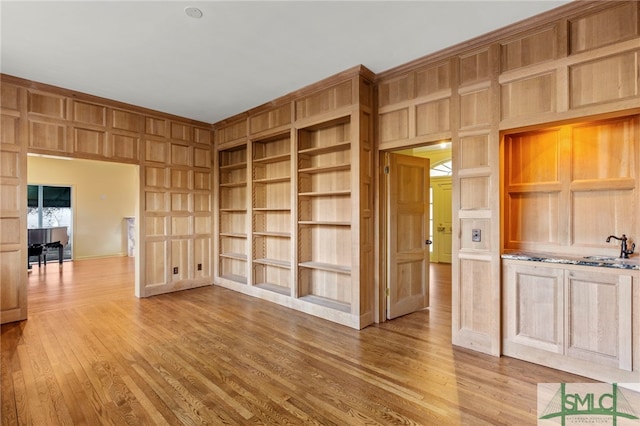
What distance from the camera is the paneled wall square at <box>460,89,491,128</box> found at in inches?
115

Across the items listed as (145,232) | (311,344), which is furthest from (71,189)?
(311,344)

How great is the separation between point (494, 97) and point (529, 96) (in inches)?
10.6

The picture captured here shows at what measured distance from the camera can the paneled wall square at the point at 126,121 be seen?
4590mm

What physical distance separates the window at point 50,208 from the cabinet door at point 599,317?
10.8m

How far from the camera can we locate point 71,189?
29.4ft

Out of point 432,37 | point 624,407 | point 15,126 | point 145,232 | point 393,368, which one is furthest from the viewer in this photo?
point 145,232

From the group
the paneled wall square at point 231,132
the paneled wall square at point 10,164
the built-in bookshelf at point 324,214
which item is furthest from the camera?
the paneled wall square at point 231,132

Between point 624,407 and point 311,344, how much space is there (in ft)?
7.80

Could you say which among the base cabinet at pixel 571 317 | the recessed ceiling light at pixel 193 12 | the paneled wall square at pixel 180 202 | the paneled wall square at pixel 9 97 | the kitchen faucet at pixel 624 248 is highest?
the recessed ceiling light at pixel 193 12

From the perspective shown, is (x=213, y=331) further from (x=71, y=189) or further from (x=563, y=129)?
(x=71, y=189)

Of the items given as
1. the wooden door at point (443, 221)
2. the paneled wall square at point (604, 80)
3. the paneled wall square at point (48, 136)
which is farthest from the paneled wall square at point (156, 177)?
the wooden door at point (443, 221)

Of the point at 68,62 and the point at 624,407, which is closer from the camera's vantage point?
the point at 624,407

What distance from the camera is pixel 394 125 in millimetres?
3574

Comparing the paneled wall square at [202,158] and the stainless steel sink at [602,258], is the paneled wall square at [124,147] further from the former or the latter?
the stainless steel sink at [602,258]
